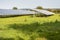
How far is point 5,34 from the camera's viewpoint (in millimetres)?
9438

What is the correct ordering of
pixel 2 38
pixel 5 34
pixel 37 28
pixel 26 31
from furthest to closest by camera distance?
1. pixel 37 28
2. pixel 26 31
3. pixel 5 34
4. pixel 2 38

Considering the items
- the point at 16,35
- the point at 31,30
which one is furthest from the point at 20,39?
the point at 31,30

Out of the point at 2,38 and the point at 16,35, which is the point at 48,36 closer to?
the point at 16,35

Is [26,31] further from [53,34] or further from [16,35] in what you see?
[53,34]

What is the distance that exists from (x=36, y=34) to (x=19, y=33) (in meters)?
1.09

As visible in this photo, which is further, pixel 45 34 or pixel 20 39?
pixel 45 34

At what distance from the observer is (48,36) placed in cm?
981

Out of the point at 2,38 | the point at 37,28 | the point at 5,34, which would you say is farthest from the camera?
the point at 37,28

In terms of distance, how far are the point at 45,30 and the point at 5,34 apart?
2.85 metres

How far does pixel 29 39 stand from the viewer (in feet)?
30.2

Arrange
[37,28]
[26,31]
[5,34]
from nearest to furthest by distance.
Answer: [5,34], [26,31], [37,28]

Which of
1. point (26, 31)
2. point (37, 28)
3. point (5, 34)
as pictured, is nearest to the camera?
point (5, 34)

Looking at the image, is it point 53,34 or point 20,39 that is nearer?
point 20,39

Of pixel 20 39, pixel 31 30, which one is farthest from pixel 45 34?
pixel 20 39
